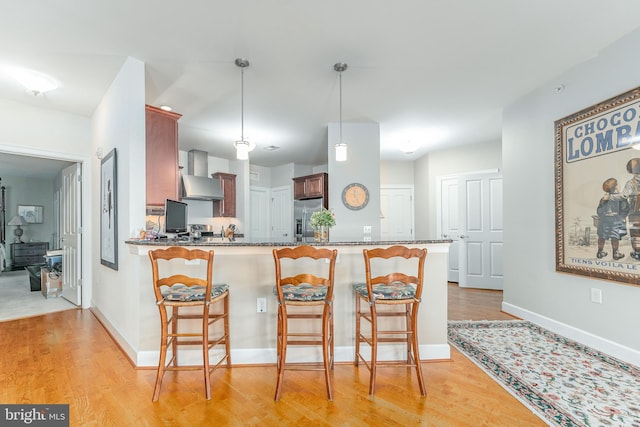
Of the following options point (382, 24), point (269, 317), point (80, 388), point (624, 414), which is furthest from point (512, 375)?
point (80, 388)

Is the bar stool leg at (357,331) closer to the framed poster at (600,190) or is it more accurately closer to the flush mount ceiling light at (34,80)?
the framed poster at (600,190)

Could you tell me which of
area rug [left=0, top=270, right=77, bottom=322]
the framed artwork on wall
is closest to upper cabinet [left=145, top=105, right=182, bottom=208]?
area rug [left=0, top=270, right=77, bottom=322]

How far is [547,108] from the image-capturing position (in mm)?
3295

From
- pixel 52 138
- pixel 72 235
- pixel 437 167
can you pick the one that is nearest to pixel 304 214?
pixel 437 167

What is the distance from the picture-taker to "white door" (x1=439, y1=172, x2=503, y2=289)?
17.3 feet

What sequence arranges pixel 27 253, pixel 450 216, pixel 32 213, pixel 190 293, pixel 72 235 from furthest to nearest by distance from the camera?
pixel 32 213 → pixel 27 253 → pixel 450 216 → pixel 72 235 → pixel 190 293

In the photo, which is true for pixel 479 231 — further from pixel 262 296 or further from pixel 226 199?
pixel 226 199

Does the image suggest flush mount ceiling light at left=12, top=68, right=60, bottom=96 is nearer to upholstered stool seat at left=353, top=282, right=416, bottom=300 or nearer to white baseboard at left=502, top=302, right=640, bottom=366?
upholstered stool seat at left=353, top=282, right=416, bottom=300

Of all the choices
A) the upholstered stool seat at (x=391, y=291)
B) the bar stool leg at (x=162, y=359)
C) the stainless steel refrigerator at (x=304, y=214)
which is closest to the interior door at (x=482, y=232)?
the stainless steel refrigerator at (x=304, y=214)

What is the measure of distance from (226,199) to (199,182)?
78 cm

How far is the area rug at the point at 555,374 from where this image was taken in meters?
1.78

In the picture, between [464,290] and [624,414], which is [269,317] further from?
[464,290]

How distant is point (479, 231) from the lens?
5434 millimetres

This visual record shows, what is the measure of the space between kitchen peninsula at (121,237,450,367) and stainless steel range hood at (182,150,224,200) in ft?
9.71
